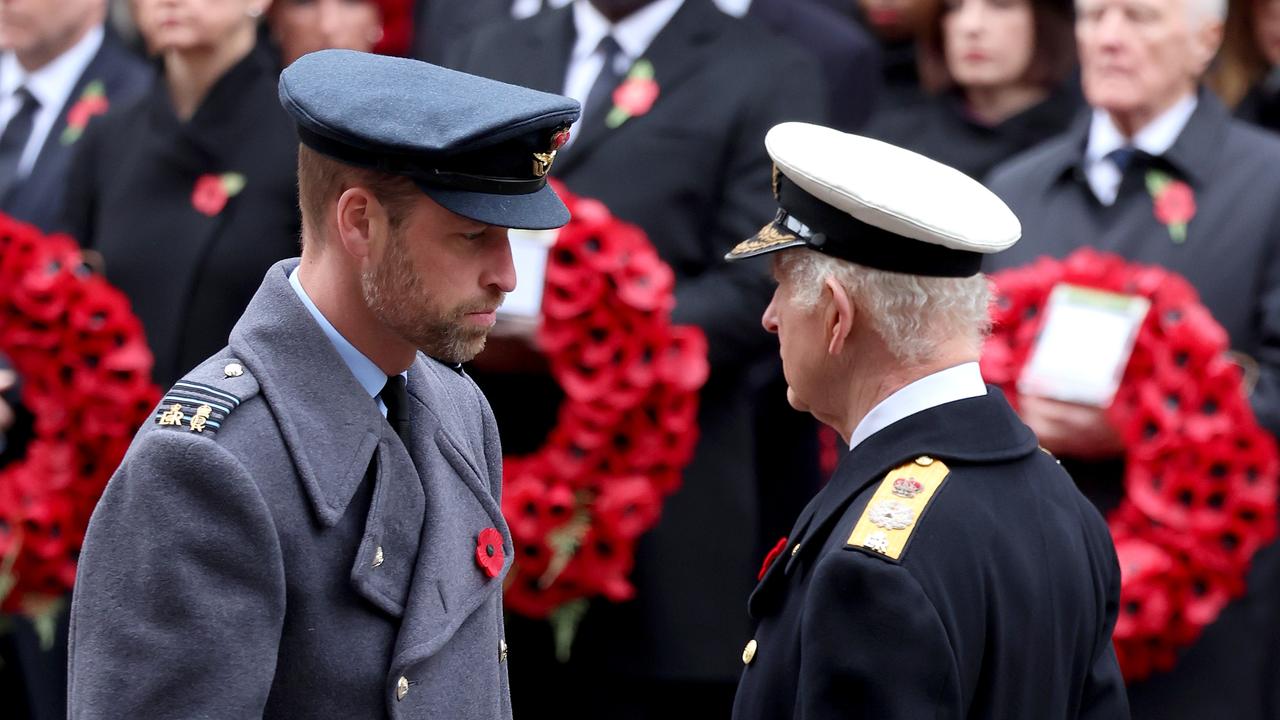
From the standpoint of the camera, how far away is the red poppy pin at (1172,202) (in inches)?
191

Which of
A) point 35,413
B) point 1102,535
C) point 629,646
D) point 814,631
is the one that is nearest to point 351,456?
point 814,631

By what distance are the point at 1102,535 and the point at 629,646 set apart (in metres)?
2.03

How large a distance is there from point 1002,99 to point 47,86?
337cm

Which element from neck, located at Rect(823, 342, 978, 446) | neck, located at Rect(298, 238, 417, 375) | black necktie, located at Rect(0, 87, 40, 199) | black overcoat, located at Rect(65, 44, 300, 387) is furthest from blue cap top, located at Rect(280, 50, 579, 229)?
black necktie, located at Rect(0, 87, 40, 199)

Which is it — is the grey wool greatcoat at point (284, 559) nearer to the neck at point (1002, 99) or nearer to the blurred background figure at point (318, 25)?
the neck at point (1002, 99)

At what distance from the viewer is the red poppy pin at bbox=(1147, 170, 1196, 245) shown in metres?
4.84

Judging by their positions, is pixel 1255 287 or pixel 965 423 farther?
pixel 1255 287

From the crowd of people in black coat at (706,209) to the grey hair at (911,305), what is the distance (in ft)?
5.41

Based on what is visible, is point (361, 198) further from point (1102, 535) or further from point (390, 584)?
point (1102, 535)

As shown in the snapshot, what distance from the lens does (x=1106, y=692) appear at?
9.75 ft

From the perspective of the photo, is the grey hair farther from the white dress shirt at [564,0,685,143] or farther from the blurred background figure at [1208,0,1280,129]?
the blurred background figure at [1208,0,1280,129]

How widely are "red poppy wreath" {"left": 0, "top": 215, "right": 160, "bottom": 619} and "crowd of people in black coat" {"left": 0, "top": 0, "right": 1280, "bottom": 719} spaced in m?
0.27

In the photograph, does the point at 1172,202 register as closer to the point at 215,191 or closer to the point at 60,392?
the point at 215,191

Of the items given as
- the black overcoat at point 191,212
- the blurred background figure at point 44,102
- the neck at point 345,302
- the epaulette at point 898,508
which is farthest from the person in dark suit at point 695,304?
the neck at point 345,302
